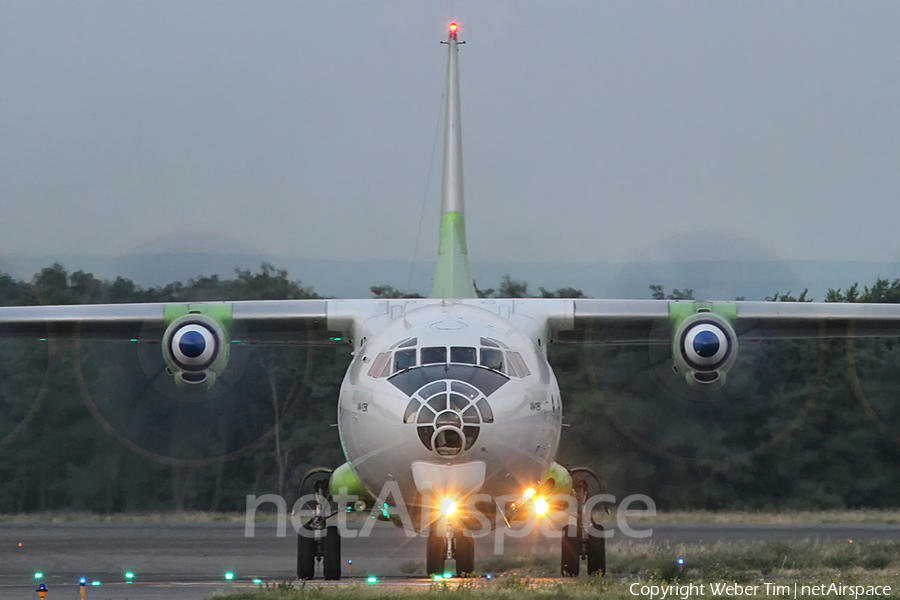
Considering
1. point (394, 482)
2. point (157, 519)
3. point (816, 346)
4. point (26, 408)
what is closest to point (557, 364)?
point (816, 346)

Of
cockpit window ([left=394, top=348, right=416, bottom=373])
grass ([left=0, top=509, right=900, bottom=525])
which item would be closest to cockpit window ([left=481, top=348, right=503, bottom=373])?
cockpit window ([left=394, top=348, right=416, bottom=373])

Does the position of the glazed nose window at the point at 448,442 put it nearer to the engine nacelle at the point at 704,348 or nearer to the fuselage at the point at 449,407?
the fuselage at the point at 449,407

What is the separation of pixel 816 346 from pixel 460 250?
17.2m

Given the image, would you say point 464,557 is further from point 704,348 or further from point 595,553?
point 704,348

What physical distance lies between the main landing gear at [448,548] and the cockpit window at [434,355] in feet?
5.31

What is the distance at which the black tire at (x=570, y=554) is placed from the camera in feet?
52.1

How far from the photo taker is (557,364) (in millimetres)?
32031

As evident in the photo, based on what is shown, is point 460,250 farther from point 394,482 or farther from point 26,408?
point 26,408

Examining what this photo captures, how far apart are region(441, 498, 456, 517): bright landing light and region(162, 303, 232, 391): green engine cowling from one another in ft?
15.6

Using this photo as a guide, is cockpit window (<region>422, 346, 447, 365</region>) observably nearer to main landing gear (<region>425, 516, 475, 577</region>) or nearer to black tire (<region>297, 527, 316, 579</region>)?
main landing gear (<region>425, 516, 475, 577</region>)

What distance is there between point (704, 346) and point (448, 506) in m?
4.62

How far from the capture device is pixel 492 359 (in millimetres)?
13188

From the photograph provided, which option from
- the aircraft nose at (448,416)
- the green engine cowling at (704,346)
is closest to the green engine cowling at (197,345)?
the aircraft nose at (448,416)

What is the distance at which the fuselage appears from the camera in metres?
12.2
